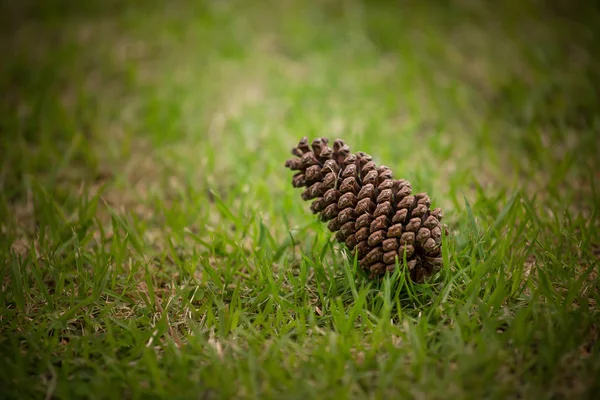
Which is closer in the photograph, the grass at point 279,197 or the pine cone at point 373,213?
the grass at point 279,197

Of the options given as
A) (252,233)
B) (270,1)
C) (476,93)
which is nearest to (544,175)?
(476,93)

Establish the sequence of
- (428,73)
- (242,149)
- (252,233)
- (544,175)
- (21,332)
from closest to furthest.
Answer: (21,332) < (252,233) < (544,175) < (242,149) < (428,73)

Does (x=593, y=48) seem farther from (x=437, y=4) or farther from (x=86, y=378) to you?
(x=86, y=378)

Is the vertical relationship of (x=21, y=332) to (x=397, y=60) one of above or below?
below

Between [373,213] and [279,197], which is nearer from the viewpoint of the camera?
[373,213]

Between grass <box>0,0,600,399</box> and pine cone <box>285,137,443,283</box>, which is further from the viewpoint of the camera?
pine cone <box>285,137,443,283</box>
